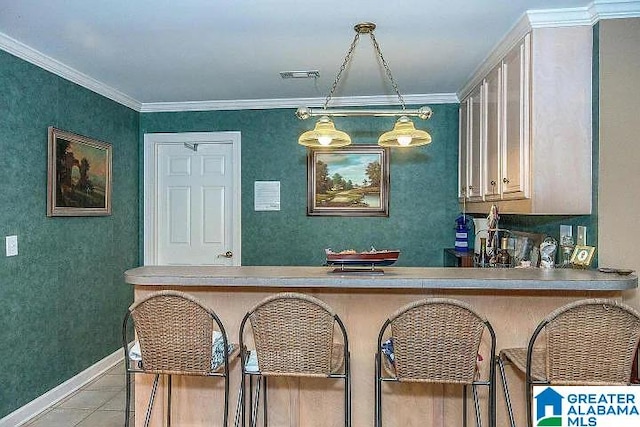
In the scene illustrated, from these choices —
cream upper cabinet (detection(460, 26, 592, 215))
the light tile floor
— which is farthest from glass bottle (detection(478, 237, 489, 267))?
the light tile floor

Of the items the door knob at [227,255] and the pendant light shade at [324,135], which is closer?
the pendant light shade at [324,135]

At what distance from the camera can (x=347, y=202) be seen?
15.2 feet

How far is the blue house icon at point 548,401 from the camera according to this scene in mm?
1938

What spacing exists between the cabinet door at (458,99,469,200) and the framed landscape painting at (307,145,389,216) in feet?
2.12

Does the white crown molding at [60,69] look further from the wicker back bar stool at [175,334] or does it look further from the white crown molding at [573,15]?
the white crown molding at [573,15]

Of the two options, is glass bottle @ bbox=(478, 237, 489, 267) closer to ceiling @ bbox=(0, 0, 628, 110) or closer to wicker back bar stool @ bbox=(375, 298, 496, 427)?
ceiling @ bbox=(0, 0, 628, 110)

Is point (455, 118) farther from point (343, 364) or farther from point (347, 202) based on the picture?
point (343, 364)

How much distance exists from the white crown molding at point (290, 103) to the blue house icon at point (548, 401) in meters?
3.02

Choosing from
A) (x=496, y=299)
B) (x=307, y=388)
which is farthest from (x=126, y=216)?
(x=496, y=299)

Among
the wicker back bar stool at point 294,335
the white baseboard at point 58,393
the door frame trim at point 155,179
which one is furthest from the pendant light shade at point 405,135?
the white baseboard at point 58,393

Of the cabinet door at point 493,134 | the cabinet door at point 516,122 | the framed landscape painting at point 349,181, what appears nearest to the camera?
the cabinet door at point 516,122

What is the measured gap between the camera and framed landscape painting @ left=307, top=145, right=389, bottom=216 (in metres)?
4.61

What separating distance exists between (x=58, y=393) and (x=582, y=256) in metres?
3.52

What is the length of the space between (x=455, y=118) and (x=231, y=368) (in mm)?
3066
